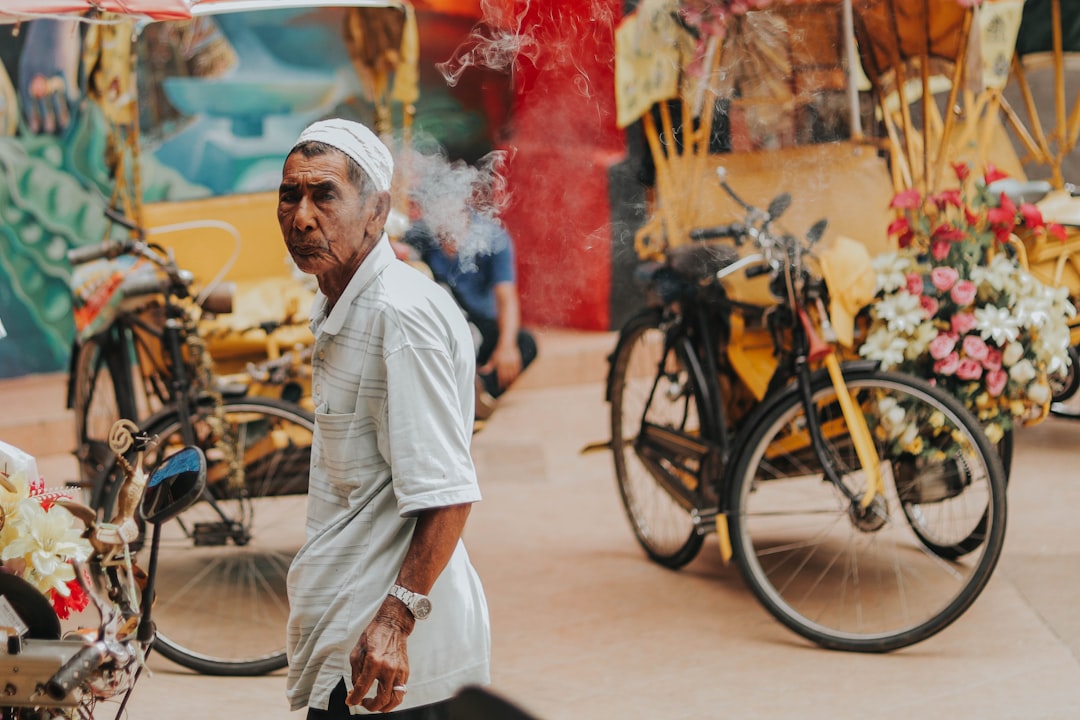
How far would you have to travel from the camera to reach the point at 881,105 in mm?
4824

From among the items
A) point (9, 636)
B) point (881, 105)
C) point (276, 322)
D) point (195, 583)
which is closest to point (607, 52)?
point (881, 105)

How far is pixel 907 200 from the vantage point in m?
4.42

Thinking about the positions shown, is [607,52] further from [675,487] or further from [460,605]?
[460,605]

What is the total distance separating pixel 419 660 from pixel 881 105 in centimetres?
319

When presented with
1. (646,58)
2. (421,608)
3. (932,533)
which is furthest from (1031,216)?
(421,608)

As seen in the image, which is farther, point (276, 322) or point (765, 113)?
point (276, 322)

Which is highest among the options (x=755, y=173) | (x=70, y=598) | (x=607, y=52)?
(x=607, y=52)

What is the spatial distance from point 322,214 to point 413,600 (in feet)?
2.25

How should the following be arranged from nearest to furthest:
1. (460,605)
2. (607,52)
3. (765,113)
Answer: (460,605) < (765,113) < (607,52)

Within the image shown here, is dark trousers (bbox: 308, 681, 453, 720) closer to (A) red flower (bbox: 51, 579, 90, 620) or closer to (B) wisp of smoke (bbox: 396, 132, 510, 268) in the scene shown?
(A) red flower (bbox: 51, 579, 90, 620)

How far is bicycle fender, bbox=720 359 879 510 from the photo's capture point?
13.9 ft

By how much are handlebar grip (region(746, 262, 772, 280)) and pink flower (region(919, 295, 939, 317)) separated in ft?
1.57

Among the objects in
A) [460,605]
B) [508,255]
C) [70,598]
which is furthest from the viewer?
[508,255]

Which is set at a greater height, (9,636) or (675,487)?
(9,636)
